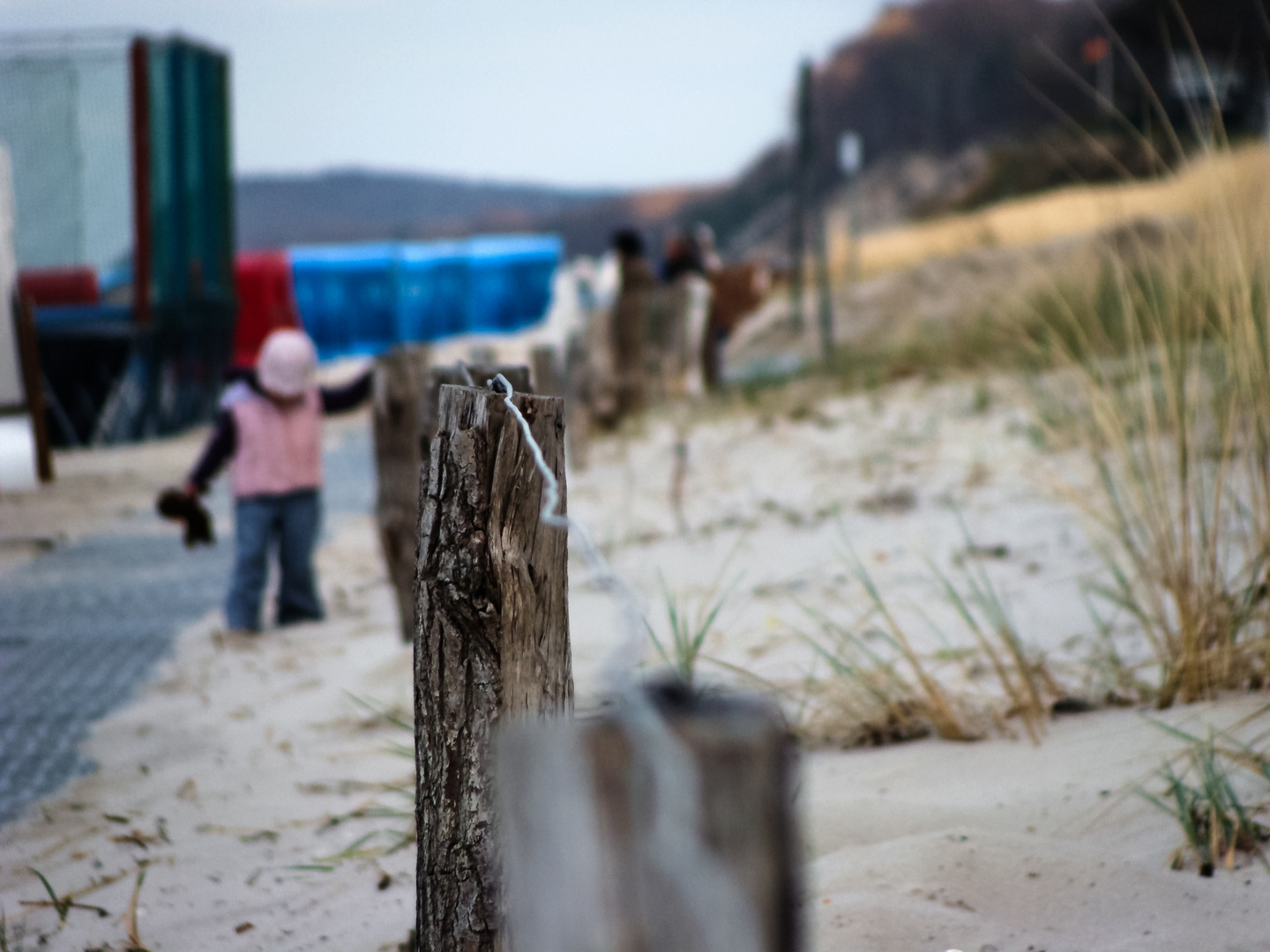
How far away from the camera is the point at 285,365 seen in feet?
14.0

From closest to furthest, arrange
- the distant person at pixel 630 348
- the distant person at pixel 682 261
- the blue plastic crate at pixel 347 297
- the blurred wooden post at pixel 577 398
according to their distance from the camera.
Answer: the blurred wooden post at pixel 577 398
the distant person at pixel 630 348
the distant person at pixel 682 261
the blue plastic crate at pixel 347 297

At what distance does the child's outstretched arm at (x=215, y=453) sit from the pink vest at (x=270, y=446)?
0.08 feet

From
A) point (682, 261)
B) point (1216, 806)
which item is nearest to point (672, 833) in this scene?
point (1216, 806)

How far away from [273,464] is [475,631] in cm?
314

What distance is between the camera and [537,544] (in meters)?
1.38

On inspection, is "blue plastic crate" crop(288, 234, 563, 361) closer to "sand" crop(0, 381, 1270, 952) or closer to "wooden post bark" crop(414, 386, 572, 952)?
"sand" crop(0, 381, 1270, 952)

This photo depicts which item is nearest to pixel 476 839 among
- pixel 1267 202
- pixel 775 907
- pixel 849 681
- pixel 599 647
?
pixel 775 907

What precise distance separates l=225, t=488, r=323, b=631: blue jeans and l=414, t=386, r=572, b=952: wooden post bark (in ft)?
9.87

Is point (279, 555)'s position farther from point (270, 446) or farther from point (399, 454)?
point (399, 454)

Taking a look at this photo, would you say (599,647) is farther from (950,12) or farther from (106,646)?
(950,12)

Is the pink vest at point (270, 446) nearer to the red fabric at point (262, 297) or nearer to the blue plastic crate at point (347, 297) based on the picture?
the red fabric at point (262, 297)

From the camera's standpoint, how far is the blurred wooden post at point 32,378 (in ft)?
19.7

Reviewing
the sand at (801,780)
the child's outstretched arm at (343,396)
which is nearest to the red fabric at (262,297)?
the sand at (801,780)

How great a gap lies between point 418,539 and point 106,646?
3223mm
